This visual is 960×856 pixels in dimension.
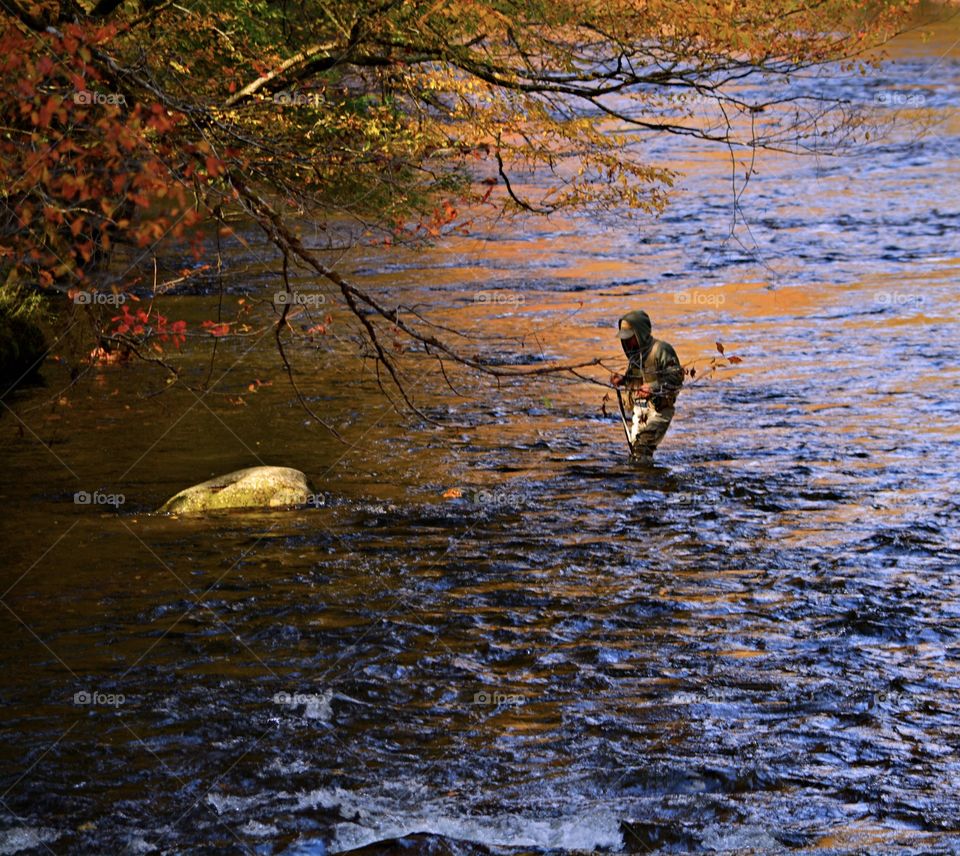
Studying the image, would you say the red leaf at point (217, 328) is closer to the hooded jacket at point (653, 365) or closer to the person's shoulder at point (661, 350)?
the hooded jacket at point (653, 365)

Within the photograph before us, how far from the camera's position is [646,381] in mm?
13258

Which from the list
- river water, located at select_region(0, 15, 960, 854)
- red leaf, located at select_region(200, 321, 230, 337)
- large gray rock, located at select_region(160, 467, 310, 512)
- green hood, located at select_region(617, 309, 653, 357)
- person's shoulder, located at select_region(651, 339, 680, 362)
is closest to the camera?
river water, located at select_region(0, 15, 960, 854)

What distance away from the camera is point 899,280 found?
853 inches

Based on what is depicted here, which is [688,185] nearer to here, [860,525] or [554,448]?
[554,448]

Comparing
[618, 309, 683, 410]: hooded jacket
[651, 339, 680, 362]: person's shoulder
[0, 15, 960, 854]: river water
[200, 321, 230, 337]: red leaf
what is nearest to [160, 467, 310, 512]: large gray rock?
[0, 15, 960, 854]: river water

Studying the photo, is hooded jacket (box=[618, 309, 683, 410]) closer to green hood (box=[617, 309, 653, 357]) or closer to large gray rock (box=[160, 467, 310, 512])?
green hood (box=[617, 309, 653, 357])

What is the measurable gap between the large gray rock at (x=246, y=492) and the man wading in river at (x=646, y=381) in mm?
3371

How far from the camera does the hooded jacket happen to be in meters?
12.8

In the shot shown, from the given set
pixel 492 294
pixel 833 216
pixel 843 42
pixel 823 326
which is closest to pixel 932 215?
pixel 833 216

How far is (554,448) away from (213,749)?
24.5 ft

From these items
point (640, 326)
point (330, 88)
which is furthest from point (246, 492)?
point (640, 326)

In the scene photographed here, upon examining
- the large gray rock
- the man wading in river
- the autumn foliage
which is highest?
the autumn foliage

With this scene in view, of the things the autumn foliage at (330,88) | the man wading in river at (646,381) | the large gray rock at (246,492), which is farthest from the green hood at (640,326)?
the large gray rock at (246,492)

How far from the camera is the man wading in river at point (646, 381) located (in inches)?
503
